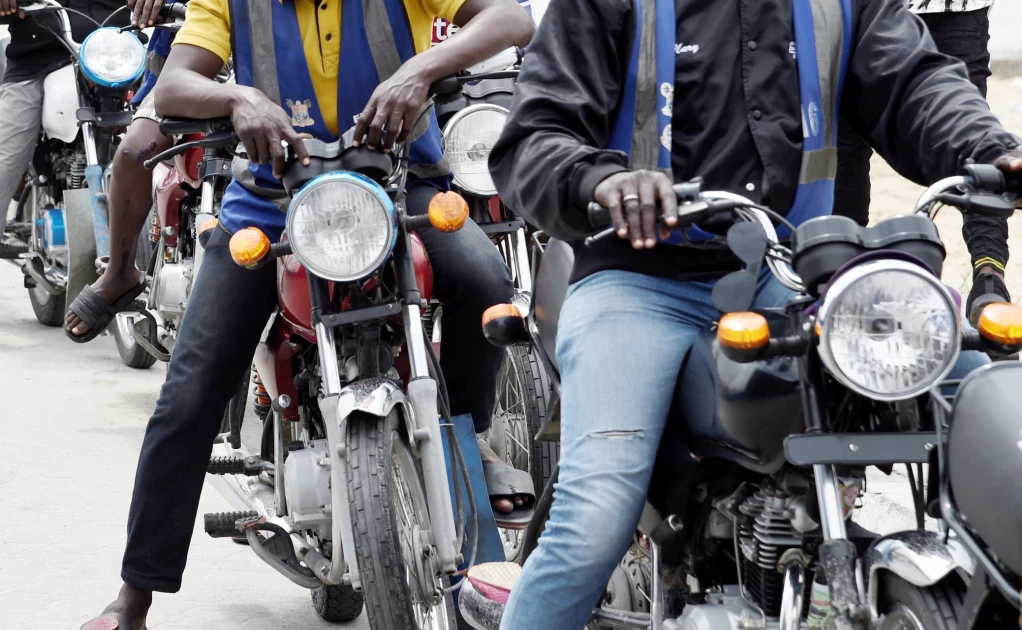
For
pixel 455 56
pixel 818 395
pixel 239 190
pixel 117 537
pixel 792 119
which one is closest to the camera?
A: pixel 818 395

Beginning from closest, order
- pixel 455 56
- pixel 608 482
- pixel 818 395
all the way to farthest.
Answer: pixel 818 395, pixel 608 482, pixel 455 56

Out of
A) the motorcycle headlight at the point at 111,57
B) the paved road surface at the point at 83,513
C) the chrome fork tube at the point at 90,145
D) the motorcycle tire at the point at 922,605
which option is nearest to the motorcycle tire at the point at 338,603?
the paved road surface at the point at 83,513

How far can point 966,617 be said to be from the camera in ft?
6.39

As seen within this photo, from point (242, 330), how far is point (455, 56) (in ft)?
2.93

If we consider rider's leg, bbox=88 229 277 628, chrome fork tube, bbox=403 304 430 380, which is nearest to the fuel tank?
chrome fork tube, bbox=403 304 430 380

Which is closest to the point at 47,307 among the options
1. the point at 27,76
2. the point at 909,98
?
the point at 27,76

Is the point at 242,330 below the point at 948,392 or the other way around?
below

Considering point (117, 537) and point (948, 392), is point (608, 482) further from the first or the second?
point (117, 537)

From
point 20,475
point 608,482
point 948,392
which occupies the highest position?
point 948,392

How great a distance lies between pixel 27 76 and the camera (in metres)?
7.66

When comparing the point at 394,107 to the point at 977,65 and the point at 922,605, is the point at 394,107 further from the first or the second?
the point at 977,65

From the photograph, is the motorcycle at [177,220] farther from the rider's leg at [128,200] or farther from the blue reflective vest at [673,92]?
the blue reflective vest at [673,92]

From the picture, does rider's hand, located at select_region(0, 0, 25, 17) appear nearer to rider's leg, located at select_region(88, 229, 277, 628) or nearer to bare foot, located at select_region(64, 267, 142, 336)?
bare foot, located at select_region(64, 267, 142, 336)

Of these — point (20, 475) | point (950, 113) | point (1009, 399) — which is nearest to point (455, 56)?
point (950, 113)
